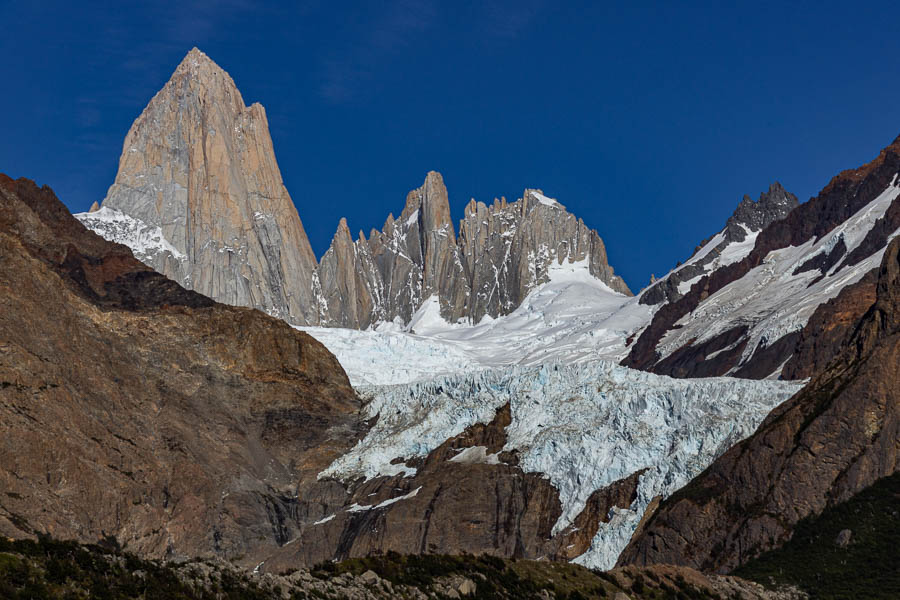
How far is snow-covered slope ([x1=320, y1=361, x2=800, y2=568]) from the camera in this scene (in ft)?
427

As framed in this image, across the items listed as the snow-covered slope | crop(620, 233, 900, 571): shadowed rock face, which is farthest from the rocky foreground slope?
crop(620, 233, 900, 571): shadowed rock face

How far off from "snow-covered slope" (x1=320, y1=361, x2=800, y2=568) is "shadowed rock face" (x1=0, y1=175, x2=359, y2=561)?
28.6ft

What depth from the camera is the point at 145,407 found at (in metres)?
153

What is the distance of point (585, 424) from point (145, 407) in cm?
5727

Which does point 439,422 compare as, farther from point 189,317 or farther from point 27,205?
point 27,205

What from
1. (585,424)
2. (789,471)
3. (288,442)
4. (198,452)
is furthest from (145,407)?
(789,471)

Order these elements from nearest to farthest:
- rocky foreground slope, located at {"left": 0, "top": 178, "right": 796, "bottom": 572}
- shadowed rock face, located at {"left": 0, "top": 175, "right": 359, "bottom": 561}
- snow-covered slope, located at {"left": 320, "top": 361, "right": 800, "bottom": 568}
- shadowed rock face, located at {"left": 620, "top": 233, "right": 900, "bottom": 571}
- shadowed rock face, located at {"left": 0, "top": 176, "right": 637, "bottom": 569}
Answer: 1. shadowed rock face, located at {"left": 620, "top": 233, "right": 900, "bottom": 571}
2. snow-covered slope, located at {"left": 320, "top": 361, "right": 800, "bottom": 568}
3. shadowed rock face, located at {"left": 0, "top": 175, "right": 359, "bottom": 561}
4. rocky foreground slope, located at {"left": 0, "top": 178, "right": 796, "bottom": 572}
5. shadowed rock face, located at {"left": 0, "top": 176, "right": 637, "bottom": 569}

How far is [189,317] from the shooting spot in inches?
7042

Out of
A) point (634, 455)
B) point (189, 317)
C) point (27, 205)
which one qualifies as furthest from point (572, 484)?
point (27, 205)

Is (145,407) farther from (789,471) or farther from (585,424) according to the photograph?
(789,471)

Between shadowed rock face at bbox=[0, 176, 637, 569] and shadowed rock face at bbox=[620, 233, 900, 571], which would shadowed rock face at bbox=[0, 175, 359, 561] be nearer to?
shadowed rock face at bbox=[0, 176, 637, 569]

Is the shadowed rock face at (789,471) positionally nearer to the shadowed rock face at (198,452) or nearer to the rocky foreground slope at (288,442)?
the rocky foreground slope at (288,442)

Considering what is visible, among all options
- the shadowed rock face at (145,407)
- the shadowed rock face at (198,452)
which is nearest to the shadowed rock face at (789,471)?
the shadowed rock face at (198,452)

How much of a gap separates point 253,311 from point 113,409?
43.4 metres
